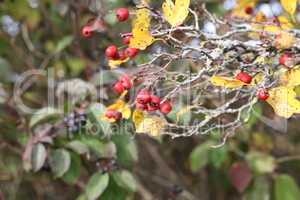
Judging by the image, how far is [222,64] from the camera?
2.97 feet

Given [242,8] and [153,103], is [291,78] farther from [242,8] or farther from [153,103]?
[242,8]

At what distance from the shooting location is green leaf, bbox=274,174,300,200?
5.02ft

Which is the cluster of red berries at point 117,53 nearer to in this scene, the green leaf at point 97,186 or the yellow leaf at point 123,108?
the yellow leaf at point 123,108

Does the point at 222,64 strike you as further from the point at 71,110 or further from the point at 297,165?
the point at 297,165

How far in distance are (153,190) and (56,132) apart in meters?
0.66

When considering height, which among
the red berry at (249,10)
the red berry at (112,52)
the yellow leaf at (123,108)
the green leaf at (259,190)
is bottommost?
the green leaf at (259,190)

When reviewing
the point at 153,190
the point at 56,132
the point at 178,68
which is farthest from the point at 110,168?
the point at 153,190

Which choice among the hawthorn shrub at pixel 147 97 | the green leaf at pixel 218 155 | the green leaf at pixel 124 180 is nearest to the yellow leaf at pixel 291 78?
the hawthorn shrub at pixel 147 97

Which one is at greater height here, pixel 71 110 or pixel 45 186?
pixel 71 110

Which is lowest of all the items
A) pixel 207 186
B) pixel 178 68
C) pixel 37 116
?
pixel 207 186

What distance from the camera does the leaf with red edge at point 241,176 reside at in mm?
1571

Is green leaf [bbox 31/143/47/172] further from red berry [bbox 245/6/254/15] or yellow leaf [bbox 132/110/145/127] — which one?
red berry [bbox 245/6/254/15]

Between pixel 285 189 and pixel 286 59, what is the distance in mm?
705

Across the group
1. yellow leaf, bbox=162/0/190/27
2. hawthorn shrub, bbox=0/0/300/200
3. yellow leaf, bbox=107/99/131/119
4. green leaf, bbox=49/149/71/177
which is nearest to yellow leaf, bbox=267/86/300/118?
hawthorn shrub, bbox=0/0/300/200
